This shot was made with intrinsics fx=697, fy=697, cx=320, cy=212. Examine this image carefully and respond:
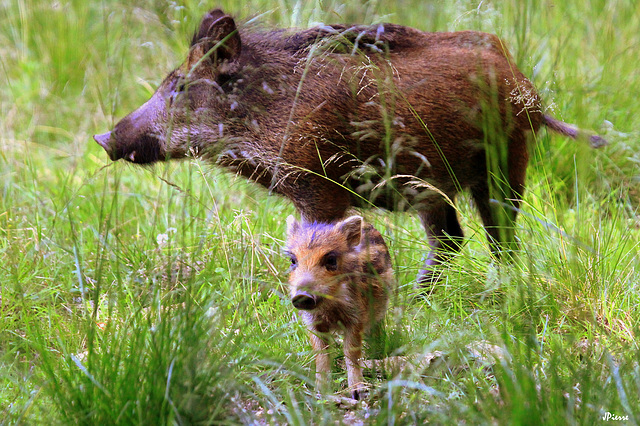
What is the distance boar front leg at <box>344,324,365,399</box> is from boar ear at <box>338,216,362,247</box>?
459 millimetres

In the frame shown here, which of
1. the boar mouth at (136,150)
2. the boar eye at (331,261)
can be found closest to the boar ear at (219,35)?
the boar mouth at (136,150)

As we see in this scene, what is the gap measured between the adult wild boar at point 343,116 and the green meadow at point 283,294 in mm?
186

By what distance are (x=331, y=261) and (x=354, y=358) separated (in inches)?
18.7

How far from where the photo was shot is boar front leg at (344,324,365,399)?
302 centimetres

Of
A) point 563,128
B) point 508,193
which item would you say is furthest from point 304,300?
point 563,128

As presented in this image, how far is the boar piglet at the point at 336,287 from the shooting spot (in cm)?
309

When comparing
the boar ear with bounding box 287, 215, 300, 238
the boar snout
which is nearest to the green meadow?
the boar snout

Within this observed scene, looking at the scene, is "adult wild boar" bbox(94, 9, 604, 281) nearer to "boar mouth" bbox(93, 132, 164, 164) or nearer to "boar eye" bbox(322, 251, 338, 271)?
"boar mouth" bbox(93, 132, 164, 164)

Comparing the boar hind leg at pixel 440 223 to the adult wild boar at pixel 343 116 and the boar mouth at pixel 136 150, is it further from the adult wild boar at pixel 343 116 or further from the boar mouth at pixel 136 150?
the boar mouth at pixel 136 150

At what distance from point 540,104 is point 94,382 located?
3.04 m

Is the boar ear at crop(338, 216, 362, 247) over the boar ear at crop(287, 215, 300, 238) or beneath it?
over

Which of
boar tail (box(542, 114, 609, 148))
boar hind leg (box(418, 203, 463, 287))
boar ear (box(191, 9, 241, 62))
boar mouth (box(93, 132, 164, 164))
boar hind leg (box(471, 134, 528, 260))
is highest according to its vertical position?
boar ear (box(191, 9, 241, 62))

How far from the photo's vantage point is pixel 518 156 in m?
4.30

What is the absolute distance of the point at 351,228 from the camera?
11.3 feet
